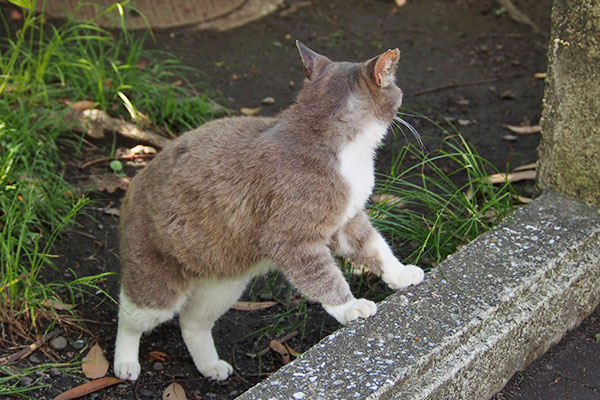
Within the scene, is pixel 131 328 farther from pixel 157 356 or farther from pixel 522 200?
pixel 522 200

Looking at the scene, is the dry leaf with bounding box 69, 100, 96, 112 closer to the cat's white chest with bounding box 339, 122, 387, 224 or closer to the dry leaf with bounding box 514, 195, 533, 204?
the cat's white chest with bounding box 339, 122, 387, 224

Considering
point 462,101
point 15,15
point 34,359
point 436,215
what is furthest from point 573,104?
point 15,15

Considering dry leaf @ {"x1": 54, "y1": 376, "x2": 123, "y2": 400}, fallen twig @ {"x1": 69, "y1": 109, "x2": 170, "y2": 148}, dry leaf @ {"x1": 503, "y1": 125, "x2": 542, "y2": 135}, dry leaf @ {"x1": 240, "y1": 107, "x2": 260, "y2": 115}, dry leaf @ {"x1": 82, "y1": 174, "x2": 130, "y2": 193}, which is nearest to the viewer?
dry leaf @ {"x1": 54, "y1": 376, "x2": 123, "y2": 400}

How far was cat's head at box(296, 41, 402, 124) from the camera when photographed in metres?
2.94

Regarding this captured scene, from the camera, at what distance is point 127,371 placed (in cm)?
344

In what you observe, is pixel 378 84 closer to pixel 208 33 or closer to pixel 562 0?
pixel 562 0

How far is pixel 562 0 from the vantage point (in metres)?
3.45

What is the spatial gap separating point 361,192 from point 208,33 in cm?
355

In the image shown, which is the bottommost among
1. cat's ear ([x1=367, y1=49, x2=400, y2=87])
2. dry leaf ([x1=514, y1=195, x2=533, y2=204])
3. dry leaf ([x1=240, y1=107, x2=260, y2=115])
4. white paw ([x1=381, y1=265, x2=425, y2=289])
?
dry leaf ([x1=240, y1=107, x2=260, y2=115])

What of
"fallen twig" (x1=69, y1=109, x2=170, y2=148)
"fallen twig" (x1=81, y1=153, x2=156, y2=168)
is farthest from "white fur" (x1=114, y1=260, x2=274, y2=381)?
"fallen twig" (x1=69, y1=109, x2=170, y2=148)

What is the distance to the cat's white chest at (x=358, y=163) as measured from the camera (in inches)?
118

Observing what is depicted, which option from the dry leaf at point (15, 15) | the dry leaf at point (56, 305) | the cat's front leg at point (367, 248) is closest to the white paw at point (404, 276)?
the cat's front leg at point (367, 248)

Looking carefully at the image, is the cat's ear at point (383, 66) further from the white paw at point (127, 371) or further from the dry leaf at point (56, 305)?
the dry leaf at point (56, 305)

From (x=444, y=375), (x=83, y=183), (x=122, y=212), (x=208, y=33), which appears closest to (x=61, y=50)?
(x=83, y=183)
